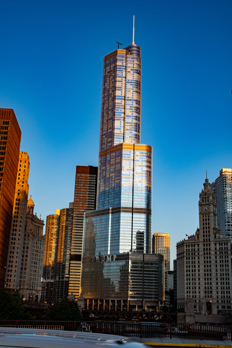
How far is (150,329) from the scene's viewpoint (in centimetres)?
4053

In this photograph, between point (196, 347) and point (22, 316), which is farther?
point (22, 316)

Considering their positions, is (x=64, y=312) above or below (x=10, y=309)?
above

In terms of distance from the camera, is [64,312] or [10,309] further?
[10,309]

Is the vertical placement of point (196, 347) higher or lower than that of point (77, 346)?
lower

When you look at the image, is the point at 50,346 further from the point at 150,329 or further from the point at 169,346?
the point at 150,329

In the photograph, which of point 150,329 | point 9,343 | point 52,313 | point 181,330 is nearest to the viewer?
point 9,343

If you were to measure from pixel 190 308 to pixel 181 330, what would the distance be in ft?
374

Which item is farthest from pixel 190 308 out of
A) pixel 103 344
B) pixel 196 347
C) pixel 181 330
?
pixel 103 344

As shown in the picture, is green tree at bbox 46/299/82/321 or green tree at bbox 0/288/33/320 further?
green tree at bbox 0/288/33/320

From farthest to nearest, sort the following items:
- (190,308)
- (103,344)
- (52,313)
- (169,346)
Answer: (190,308) → (52,313) → (169,346) → (103,344)

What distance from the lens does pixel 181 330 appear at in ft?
143

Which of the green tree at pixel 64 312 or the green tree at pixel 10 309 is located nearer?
the green tree at pixel 64 312

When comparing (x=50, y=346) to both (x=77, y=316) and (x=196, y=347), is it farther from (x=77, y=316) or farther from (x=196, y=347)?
(x=77, y=316)

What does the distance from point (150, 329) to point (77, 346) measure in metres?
30.1
